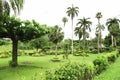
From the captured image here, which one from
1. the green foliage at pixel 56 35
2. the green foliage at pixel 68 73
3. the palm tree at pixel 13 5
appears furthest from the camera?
the green foliage at pixel 56 35

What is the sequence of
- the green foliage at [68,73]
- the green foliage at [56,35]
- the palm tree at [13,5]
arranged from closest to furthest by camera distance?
1. the green foliage at [68,73]
2. the palm tree at [13,5]
3. the green foliage at [56,35]

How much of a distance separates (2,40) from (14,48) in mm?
3998

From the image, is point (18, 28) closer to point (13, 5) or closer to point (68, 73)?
point (13, 5)

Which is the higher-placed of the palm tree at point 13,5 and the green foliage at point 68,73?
the palm tree at point 13,5

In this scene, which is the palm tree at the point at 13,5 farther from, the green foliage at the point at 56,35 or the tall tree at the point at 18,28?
the green foliage at the point at 56,35

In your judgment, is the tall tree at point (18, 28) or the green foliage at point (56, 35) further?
the green foliage at point (56, 35)

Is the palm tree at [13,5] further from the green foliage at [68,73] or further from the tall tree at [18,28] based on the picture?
the green foliage at [68,73]

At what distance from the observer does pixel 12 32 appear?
29.3 metres

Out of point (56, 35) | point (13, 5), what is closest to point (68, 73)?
point (13, 5)

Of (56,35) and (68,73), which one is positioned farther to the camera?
(56,35)

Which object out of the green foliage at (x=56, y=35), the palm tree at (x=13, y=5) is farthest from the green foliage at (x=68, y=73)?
the green foliage at (x=56, y=35)

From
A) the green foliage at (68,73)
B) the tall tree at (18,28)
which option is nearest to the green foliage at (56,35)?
the tall tree at (18,28)

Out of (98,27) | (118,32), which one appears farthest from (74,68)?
(98,27)

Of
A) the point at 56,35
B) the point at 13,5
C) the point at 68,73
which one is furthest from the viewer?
the point at 56,35
